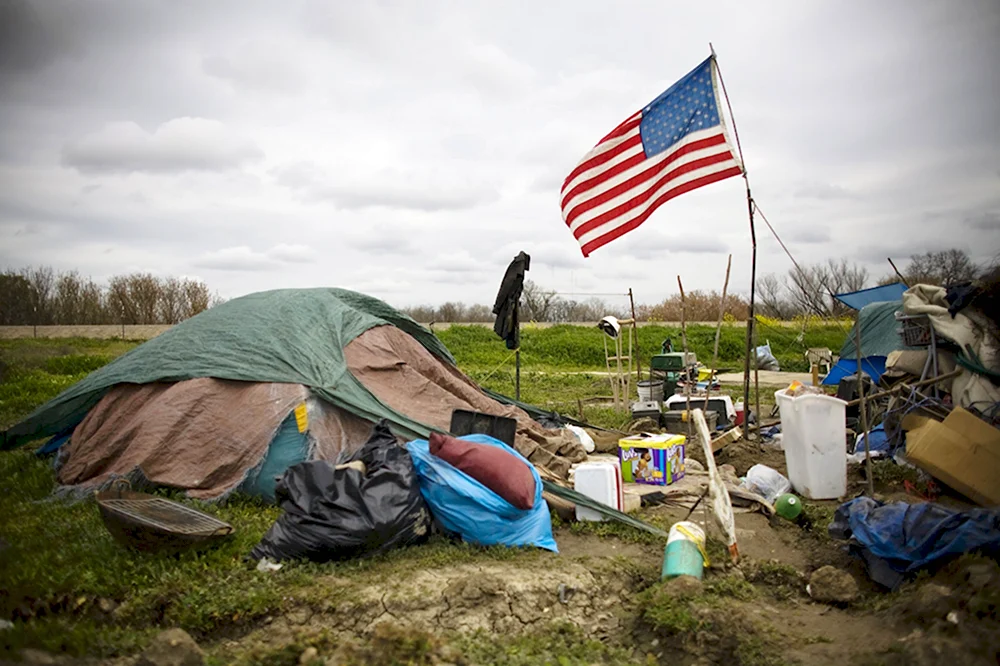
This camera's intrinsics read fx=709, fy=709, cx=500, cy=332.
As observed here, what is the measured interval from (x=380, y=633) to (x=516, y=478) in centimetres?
202

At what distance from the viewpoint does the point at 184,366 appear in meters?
6.61

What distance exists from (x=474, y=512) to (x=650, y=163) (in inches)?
171

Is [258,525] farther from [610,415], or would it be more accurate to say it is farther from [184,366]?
[610,415]

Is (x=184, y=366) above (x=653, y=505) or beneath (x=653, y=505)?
above

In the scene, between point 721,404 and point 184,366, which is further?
point 721,404

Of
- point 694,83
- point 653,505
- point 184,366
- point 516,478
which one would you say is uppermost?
point 694,83

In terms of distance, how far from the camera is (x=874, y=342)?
1072 centimetres

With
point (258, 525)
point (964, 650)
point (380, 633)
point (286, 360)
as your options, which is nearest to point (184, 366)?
point (286, 360)

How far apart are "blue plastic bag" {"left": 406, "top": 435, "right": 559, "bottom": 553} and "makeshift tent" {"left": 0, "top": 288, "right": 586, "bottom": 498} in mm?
1593

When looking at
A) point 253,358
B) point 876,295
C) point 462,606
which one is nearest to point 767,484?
point 462,606

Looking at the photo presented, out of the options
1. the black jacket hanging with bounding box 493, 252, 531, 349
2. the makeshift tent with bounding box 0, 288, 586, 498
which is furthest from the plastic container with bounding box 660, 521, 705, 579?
the black jacket hanging with bounding box 493, 252, 531, 349

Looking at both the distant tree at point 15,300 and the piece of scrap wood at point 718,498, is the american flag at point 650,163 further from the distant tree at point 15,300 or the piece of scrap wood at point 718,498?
the distant tree at point 15,300

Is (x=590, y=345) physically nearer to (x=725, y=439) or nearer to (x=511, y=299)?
(x=511, y=299)

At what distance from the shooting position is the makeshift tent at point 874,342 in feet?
34.2
